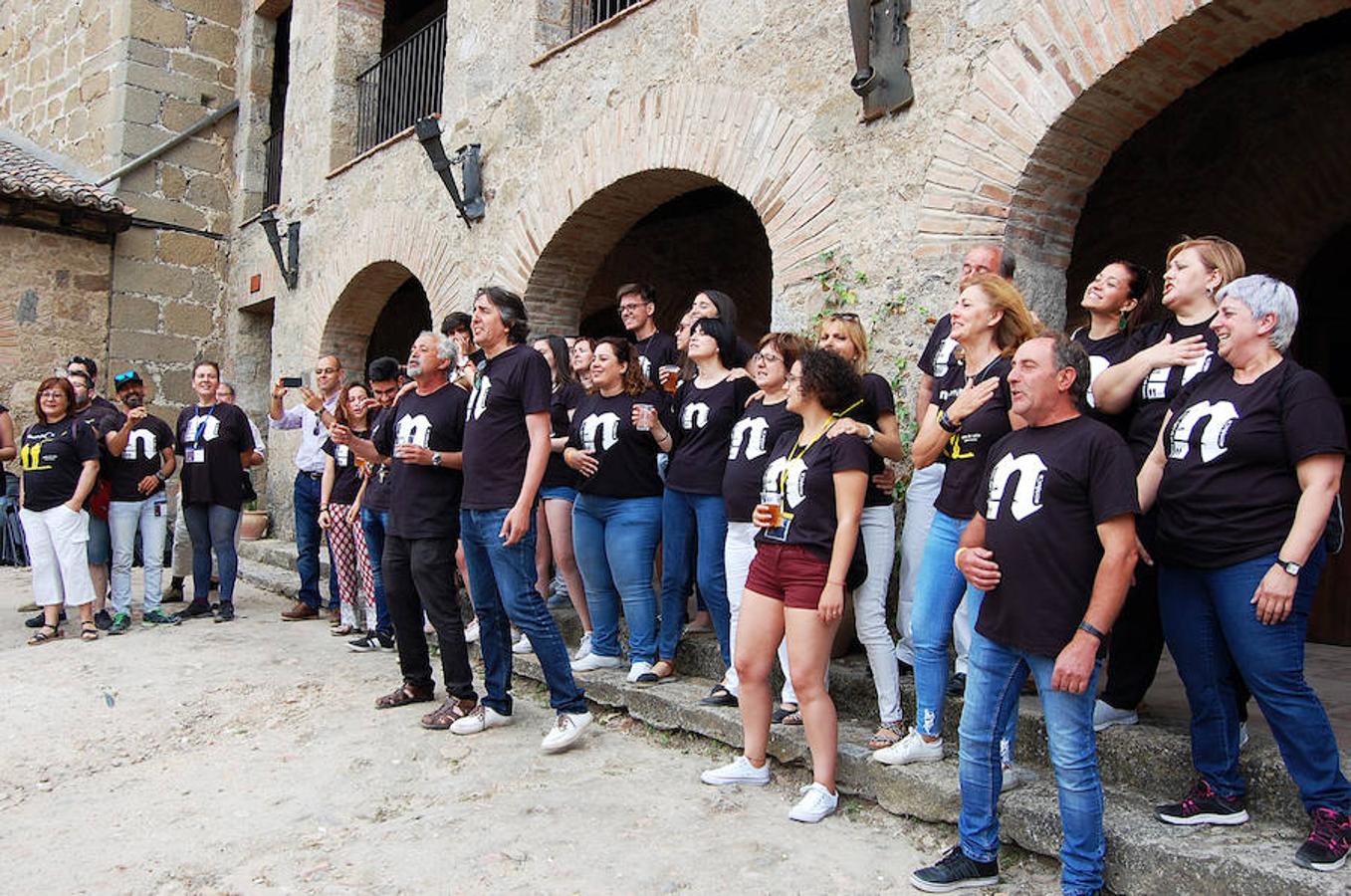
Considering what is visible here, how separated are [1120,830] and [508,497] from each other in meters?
2.58

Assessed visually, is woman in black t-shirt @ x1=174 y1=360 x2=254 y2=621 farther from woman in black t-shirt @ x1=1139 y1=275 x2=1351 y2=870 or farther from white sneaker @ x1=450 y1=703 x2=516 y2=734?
woman in black t-shirt @ x1=1139 y1=275 x2=1351 y2=870

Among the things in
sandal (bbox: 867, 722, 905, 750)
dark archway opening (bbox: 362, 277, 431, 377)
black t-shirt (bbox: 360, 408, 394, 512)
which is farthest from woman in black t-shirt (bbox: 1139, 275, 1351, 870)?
dark archway opening (bbox: 362, 277, 431, 377)

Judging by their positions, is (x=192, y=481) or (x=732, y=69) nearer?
(x=732, y=69)

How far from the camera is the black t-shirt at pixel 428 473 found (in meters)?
4.62

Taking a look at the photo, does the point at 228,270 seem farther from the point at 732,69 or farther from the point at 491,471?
the point at 491,471

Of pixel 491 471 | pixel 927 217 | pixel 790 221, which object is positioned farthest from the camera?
pixel 790 221

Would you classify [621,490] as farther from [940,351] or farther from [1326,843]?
[1326,843]

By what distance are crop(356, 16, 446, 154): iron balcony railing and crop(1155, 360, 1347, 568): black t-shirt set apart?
7.67 m

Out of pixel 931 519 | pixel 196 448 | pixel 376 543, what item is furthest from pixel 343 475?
pixel 931 519

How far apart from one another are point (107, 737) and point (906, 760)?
3701 millimetres

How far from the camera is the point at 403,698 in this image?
5023 millimetres

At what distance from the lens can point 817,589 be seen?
3527 millimetres

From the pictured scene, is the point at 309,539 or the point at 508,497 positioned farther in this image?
the point at 309,539

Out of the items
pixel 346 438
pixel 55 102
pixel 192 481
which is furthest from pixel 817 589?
pixel 55 102
